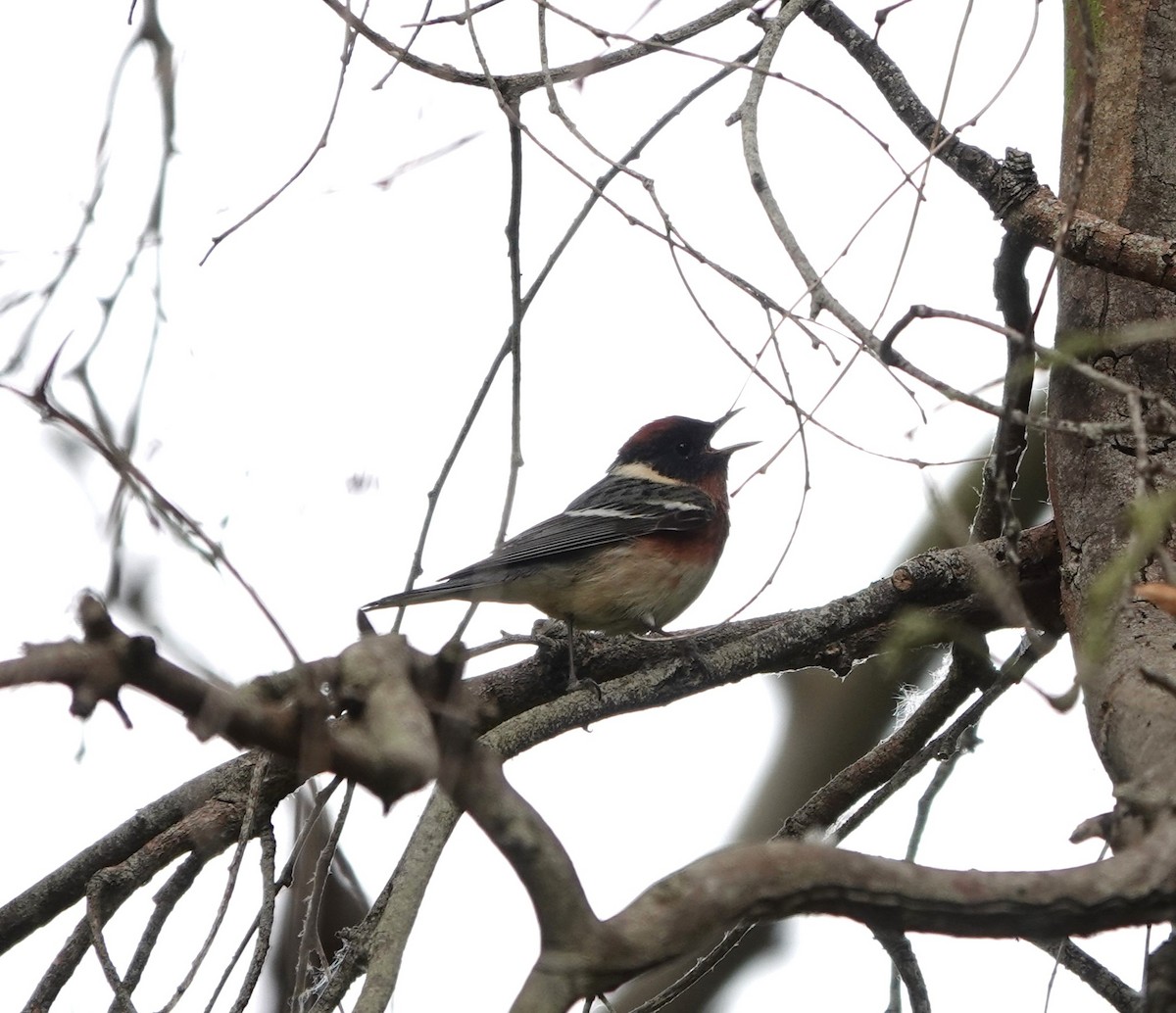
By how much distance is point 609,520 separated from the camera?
6555 mm

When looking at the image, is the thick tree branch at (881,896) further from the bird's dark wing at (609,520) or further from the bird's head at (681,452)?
the bird's head at (681,452)

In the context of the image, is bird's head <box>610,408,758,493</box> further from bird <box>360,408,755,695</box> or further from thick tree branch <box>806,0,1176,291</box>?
thick tree branch <box>806,0,1176,291</box>

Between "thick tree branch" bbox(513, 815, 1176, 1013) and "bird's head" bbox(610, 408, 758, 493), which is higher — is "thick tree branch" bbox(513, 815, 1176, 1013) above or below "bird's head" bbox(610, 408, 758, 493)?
below

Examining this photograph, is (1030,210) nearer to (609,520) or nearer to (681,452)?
(609,520)

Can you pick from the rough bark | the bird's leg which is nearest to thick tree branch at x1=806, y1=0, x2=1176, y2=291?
the rough bark

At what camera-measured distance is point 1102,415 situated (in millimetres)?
3725

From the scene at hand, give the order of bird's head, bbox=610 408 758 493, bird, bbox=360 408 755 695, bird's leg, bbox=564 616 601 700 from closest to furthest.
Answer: bird's leg, bbox=564 616 601 700, bird, bbox=360 408 755 695, bird's head, bbox=610 408 758 493

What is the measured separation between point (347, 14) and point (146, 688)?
9.49ft

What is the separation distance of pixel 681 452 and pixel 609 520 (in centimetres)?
102

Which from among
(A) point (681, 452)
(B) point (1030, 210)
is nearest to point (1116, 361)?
(B) point (1030, 210)

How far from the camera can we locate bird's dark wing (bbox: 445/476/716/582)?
6.16 meters

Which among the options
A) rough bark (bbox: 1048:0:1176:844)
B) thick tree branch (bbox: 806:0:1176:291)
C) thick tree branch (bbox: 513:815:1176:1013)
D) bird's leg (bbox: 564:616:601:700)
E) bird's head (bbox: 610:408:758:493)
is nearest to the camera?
thick tree branch (bbox: 513:815:1176:1013)

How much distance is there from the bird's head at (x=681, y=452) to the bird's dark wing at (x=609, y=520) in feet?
0.64

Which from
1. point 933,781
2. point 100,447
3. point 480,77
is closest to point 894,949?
point 933,781
